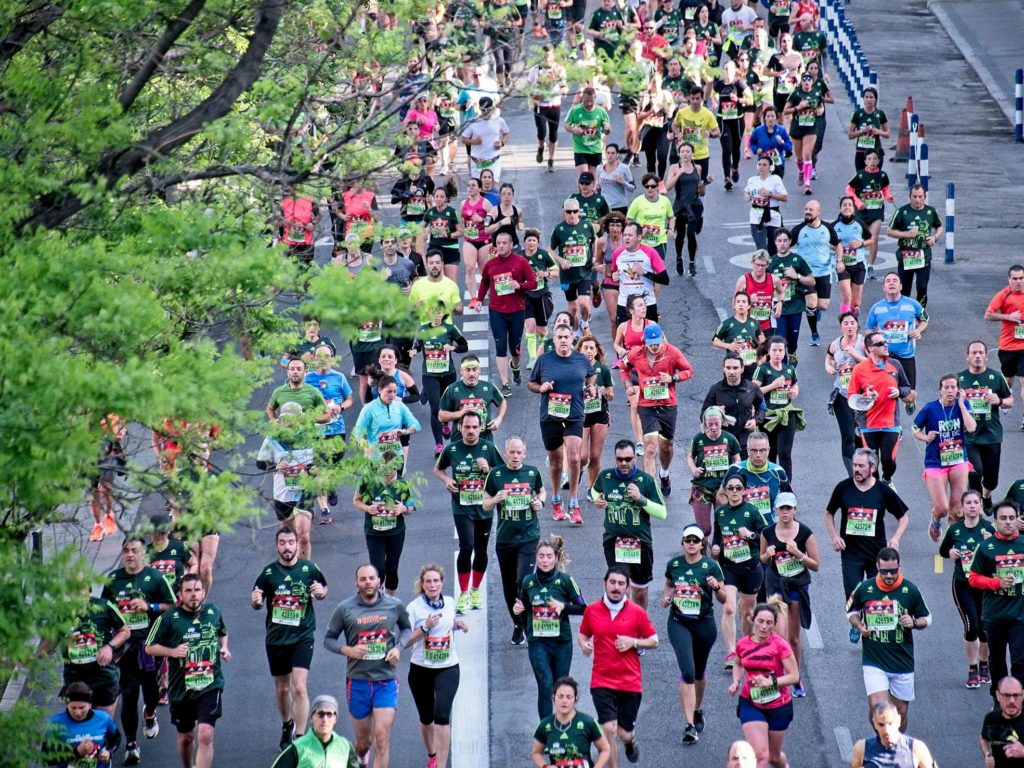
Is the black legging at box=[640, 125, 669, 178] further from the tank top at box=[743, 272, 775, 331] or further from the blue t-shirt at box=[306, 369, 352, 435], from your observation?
the blue t-shirt at box=[306, 369, 352, 435]

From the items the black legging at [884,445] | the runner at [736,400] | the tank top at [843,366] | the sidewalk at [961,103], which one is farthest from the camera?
the sidewalk at [961,103]

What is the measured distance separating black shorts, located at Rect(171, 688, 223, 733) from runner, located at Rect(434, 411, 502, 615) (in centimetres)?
314

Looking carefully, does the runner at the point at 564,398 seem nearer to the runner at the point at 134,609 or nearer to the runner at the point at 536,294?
the runner at the point at 536,294

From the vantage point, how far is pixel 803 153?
100 ft

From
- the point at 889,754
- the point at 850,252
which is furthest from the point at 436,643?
the point at 850,252

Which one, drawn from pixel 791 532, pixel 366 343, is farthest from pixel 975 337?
pixel 791 532

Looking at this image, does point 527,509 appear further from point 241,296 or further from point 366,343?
point 366,343

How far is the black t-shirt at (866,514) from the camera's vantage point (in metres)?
16.0

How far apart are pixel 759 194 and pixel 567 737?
13.2 m

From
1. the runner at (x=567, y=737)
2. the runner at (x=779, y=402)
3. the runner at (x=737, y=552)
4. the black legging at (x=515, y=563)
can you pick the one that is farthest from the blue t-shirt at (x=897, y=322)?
the runner at (x=567, y=737)

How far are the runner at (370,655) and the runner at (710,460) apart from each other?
12.1 feet

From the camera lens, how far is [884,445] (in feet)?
61.9

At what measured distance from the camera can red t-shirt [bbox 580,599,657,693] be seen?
1438 centimetres

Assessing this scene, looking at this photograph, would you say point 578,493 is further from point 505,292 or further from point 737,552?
point 737,552
